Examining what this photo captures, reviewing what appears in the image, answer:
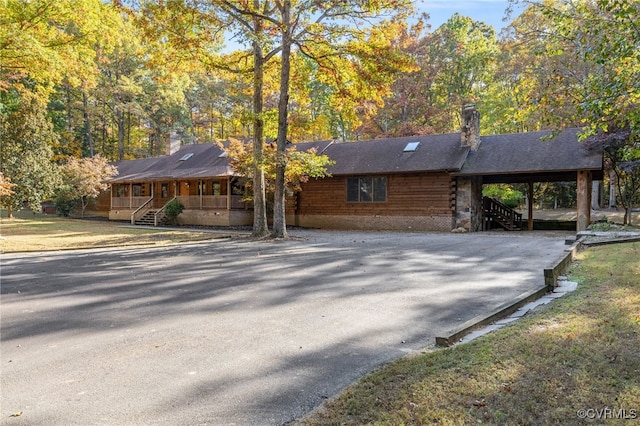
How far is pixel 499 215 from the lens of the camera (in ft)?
77.5

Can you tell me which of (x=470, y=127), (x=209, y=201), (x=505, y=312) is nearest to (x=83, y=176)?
(x=209, y=201)

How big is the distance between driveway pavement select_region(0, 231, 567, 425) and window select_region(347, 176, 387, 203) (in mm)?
13085

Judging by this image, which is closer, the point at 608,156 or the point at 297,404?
the point at 297,404

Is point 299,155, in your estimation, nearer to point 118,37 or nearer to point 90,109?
point 118,37

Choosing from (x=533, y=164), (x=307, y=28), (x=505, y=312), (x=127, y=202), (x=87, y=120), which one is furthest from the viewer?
(x=87, y=120)

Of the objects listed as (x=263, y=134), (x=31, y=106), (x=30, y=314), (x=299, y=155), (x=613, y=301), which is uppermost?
(x=31, y=106)

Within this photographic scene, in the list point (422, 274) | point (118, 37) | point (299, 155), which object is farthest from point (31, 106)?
point (422, 274)

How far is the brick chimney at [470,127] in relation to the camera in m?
21.9

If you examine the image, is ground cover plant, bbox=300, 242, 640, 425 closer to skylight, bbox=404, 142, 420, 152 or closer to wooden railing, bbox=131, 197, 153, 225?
skylight, bbox=404, 142, 420, 152

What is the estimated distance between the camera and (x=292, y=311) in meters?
5.62

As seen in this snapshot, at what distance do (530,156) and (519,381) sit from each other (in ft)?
63.7

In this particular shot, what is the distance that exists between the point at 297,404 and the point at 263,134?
1658 centimetres

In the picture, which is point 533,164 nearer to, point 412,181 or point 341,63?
point 412,181

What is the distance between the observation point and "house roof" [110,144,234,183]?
26241 mm
